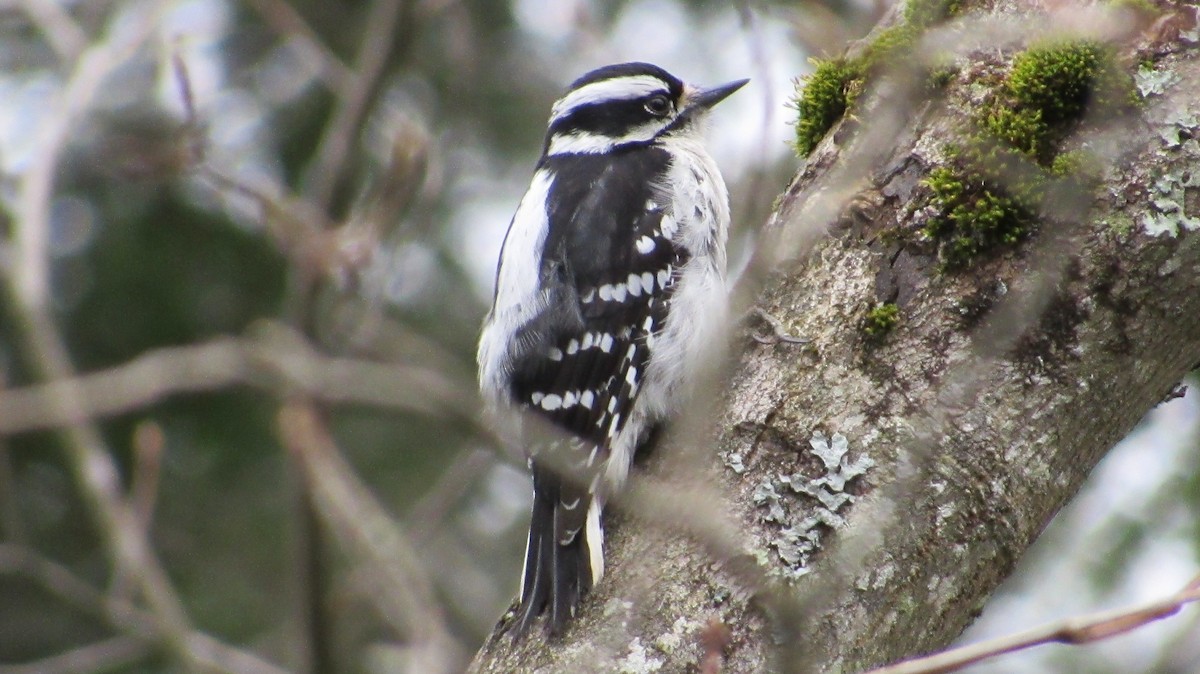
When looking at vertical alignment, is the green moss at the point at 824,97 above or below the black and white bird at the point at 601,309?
above

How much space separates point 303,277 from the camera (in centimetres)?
385

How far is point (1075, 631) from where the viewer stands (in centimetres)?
134

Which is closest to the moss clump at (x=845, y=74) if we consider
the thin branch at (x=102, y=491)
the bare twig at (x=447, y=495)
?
the bare twig at (x=447, y=495)

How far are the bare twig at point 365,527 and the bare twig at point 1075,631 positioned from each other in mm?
2201

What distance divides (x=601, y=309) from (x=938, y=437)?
155cm

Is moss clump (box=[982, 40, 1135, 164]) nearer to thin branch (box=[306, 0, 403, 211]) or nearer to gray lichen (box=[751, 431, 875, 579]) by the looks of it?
gray lichen (box=[751, 431, 875, 579])

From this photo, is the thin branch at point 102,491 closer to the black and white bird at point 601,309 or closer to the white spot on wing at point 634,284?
the black and white bird at point 601,309

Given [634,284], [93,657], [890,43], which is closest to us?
[890,43]

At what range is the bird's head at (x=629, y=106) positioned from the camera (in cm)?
462

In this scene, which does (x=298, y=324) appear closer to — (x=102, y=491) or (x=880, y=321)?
(x=102, y=491)

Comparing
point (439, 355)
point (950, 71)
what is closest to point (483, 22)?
point (439, 355)

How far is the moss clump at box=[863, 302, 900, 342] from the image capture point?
262cm

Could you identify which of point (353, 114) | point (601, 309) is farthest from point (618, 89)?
point (601, 309)

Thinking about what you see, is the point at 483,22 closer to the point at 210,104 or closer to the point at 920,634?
the point at 210,104
